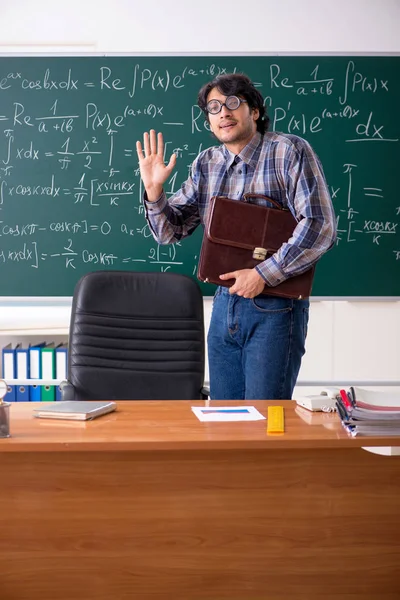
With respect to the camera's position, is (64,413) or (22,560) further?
(64,413)

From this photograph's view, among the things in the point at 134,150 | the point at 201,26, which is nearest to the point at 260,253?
the point at 134,150

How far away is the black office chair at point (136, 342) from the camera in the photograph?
111 inches

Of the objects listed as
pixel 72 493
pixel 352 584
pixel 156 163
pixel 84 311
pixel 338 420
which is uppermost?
pixel 156 163

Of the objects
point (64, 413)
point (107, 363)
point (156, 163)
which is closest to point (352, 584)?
point (64, 413)

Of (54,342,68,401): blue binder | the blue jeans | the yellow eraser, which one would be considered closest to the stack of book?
the yellow eraser

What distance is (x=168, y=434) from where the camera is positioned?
1.68 m

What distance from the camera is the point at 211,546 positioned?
1.68 metres

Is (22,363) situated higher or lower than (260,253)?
lower

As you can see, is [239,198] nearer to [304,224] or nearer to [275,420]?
[304,224]

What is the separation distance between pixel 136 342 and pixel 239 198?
73 cm

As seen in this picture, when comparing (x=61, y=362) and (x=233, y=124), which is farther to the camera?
(x=61, y=362)

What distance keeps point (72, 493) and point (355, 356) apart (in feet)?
7.80

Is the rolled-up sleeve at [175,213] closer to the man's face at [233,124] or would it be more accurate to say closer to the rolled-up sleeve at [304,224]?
the man's face at [233,124]

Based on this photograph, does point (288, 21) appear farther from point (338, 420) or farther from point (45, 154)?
point (338, 420)
